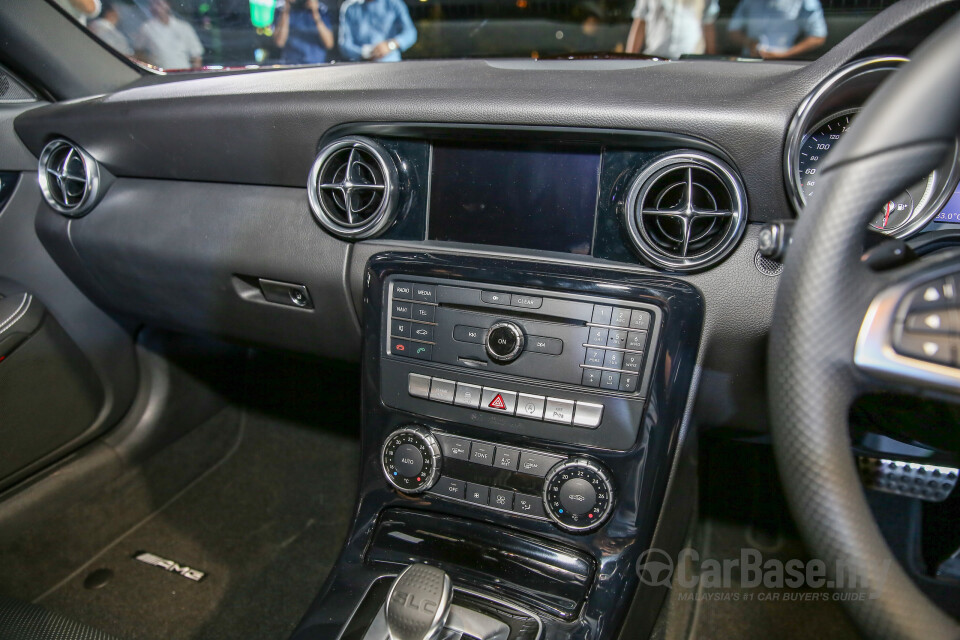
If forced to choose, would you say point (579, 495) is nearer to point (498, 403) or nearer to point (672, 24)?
point (498, 403)

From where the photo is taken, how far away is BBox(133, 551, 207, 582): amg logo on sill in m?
1.77

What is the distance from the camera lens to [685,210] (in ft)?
3.33

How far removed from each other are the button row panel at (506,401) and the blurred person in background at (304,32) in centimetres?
99

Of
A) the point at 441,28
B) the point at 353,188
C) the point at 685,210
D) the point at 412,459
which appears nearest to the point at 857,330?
the point at 685,210

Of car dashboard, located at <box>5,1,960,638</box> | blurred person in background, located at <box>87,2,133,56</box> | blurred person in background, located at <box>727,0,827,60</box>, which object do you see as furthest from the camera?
blurred person in background, located at <box>87,2,133,56</box>

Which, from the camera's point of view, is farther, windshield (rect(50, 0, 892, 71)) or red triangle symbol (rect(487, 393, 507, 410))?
windshield (rect(50, 0, 892, 71))

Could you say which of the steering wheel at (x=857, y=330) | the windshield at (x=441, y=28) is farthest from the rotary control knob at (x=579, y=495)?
the windshield at (x=441, y=28)

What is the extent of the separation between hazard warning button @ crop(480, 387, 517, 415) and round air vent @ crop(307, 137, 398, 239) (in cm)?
38

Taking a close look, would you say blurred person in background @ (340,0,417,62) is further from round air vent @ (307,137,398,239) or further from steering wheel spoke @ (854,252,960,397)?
steering wheel spoke @ (854,252,960,397)

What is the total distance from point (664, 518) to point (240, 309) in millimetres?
985

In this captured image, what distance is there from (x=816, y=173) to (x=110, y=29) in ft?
5.61

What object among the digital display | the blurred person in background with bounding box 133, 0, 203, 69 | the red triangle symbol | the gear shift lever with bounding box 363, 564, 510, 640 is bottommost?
the gear shift lever with bounding box 363, 564, 510, 640

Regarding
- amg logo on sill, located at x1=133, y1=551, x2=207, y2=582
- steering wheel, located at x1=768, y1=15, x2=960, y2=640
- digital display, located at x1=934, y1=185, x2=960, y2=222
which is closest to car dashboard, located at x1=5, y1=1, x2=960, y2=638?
digital display, located at x1=934, y1=185, x2=960, y2=222

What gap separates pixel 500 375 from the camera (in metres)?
1.13
